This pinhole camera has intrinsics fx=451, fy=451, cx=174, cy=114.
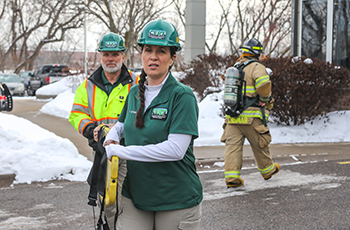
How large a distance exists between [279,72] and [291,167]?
318 cm

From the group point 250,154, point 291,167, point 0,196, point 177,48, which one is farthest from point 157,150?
point 250,154

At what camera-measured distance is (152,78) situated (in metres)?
2.57

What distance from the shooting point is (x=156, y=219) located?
2.56 m

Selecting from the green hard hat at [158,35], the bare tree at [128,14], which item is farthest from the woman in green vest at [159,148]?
the bare tree at [128,14]

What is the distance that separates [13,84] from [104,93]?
2761 centimetres

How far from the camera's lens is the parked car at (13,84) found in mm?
29469

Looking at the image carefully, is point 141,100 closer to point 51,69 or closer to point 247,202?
point 247,202

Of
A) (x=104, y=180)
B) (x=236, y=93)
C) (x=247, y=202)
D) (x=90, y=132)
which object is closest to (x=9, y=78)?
(x=236, y=93)

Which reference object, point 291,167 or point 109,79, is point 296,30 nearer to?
point 291,167

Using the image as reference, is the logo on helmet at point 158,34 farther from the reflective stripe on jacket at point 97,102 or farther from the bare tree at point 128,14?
the bare tree at point 128,14

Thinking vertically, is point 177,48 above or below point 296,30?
below

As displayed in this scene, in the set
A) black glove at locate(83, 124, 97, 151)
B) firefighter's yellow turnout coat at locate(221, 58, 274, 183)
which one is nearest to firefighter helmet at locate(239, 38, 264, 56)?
firefighter's yellow turnout coat at locate(221, 58, 274, 183)

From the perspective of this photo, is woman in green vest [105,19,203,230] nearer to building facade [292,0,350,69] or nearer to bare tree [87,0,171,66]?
building facade [292,0,350,69]

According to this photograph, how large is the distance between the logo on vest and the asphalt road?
262 centimetres
